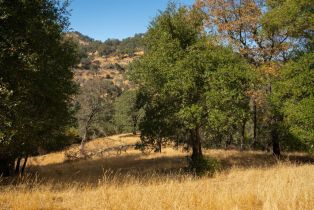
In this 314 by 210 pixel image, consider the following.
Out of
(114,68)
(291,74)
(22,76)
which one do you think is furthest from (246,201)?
(114,68)

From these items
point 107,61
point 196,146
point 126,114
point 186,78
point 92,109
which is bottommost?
point 196,146

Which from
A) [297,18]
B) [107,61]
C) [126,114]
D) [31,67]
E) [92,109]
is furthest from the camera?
[107,61]

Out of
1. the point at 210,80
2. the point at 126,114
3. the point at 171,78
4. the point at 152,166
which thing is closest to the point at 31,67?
the point at 171,78

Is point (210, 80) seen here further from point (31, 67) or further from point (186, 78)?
point (31, 67)

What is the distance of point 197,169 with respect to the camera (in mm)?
21484

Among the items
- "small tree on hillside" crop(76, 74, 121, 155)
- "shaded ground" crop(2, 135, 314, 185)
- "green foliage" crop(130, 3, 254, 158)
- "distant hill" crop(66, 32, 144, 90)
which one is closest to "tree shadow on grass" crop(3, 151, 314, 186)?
"shaded ground" crop(2, 135, 314, 185)

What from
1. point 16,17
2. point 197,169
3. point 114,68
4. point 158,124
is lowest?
point 197,169

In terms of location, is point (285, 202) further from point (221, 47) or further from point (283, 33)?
point (283, 33)

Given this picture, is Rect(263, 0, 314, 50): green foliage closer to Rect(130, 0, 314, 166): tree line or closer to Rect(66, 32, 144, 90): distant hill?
Rect(130, 0, 314, 166): tree line

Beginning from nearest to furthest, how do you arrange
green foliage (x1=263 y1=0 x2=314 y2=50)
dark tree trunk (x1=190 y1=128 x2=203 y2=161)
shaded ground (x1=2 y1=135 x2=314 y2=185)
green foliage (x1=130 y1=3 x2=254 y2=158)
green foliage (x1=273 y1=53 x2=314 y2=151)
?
green foliage (x1=130 y1=3 x2=254 y2=158)
green foliage (x1=273 y1=53 x2=314 y2=151)
shaded ground (x1=2 y1=135 x2=314 y2=185)
dark tree trunk (x1=190 y1=128 x2=203 y2=161)
green foliage (x1=263 y1=0 x2=314 y2=50)

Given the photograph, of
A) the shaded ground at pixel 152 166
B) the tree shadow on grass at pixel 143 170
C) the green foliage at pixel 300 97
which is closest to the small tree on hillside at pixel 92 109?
the shaded ground at pixel 152 166

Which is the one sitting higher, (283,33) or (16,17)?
(283,33)

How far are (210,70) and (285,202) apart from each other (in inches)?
563

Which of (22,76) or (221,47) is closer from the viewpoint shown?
(22,76)
